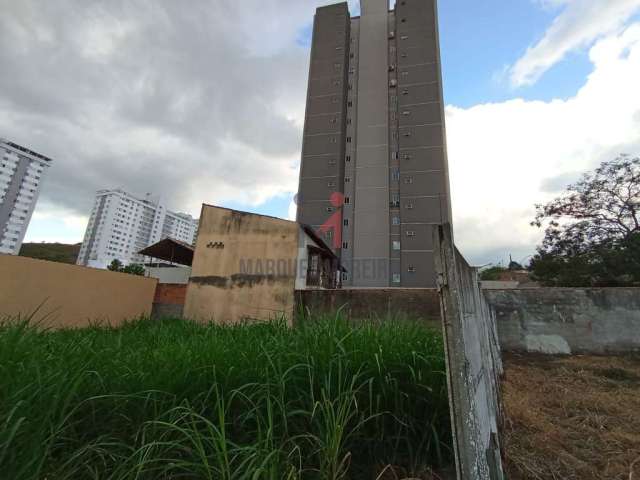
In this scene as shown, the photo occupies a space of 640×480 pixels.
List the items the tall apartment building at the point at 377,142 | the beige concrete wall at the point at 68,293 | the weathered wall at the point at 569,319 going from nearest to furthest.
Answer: the weathered wall at the point at 569,319 < the beige concrete wall at the point at 68,293 < the tall apartment building at the point at 377,142

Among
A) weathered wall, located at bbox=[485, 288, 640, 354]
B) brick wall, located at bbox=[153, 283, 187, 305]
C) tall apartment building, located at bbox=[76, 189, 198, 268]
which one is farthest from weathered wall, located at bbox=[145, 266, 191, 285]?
tall apartment building, located at bbox=[76, 189, 198, 268]

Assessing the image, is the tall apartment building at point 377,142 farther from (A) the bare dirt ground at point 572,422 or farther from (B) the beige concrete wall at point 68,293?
(A) the bare dirt ground at point 572,422

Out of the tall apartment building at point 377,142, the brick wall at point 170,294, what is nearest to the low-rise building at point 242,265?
the brick wall at point 170,294

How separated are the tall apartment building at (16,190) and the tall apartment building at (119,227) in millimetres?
8867

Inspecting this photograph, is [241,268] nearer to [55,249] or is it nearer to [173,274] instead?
[173,274]

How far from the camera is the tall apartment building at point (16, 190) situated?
46.1 m

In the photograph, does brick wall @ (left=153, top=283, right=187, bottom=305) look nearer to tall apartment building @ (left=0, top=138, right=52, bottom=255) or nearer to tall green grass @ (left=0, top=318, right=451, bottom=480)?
tall green grass @ (left=0, top=318, right=451, bottom=480)

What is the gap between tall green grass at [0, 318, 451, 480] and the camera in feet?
3.67

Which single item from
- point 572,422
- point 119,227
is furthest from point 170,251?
point 119,227

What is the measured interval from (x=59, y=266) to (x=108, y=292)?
4.91ft

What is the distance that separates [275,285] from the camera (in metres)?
9.02

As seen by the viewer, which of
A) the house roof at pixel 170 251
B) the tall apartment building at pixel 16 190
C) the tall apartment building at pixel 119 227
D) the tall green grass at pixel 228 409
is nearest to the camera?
the tall green grass at pixel 228 409

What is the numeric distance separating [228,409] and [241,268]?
8.28 m

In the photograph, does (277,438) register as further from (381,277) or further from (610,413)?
(381,277)
